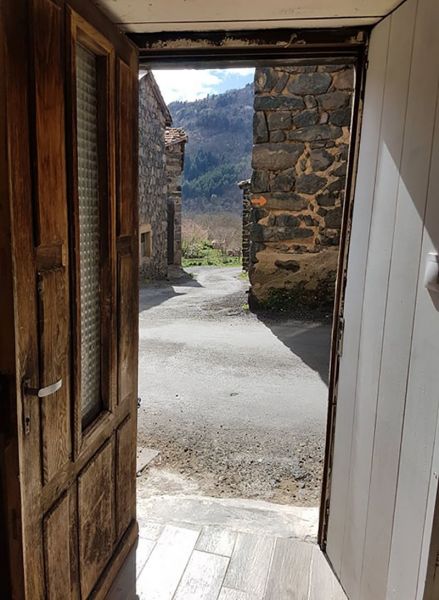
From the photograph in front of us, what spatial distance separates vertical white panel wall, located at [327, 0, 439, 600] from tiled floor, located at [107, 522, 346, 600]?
0.18m

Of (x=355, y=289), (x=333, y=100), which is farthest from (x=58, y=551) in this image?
(x=333, y=100)

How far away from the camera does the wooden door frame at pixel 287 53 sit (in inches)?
61.2

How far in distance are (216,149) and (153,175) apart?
30785mm

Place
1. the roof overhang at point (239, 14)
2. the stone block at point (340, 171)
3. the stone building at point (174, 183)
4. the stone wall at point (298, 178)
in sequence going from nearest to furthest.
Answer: the roof overhang at point (239, 14)
the stone wall at point (298, 178)
the stone block at point (340, 171)
the stone building at point (174, 183)

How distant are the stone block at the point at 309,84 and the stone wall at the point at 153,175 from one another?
424cm

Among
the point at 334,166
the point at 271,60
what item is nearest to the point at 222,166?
the point at 334,166

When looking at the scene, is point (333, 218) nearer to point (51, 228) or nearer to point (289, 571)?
point (289, 571)

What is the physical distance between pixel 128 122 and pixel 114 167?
21cm

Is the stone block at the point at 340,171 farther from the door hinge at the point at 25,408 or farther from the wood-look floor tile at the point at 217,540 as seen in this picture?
the door hinge at the point at 25,408

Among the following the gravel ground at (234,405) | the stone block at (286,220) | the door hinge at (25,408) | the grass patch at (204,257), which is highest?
the stone block at (286,220)

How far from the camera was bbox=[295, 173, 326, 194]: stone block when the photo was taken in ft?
16.9

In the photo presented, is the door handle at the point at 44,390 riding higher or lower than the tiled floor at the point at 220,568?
higher

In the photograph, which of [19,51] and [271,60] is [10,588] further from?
[271,60]

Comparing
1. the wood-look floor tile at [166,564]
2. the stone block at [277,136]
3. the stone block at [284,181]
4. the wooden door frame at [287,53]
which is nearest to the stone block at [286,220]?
the stone block at [284,181]
